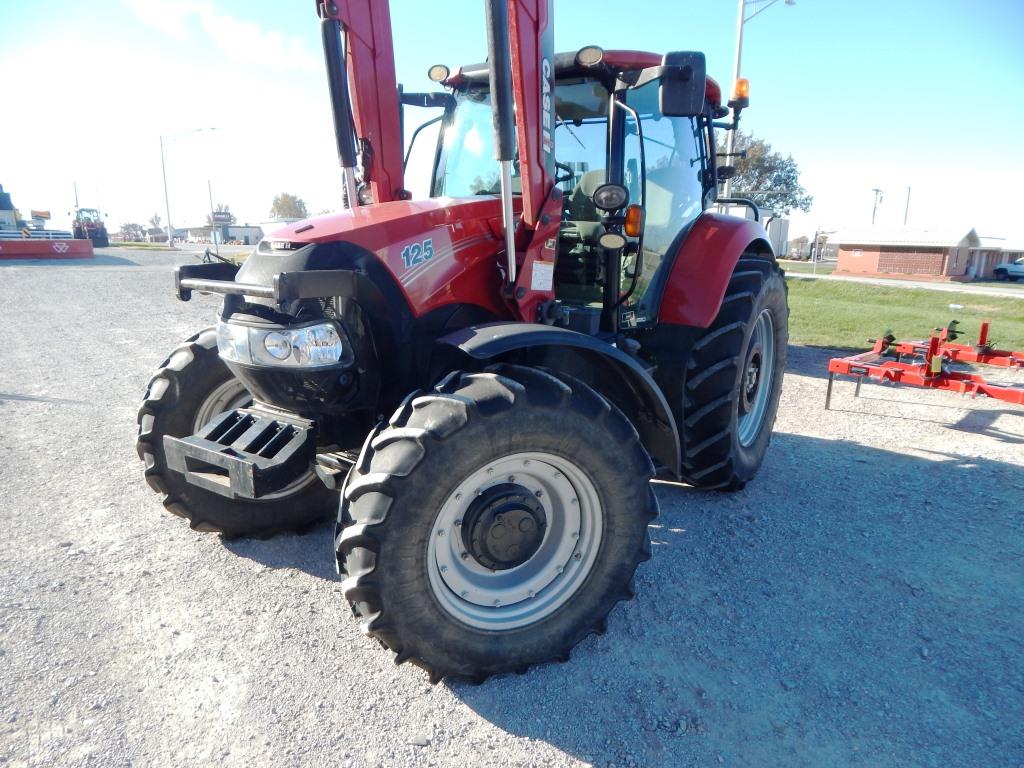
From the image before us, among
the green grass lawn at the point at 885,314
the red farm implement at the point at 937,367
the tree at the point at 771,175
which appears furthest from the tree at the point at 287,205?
the red farm implement at the point at 937,367

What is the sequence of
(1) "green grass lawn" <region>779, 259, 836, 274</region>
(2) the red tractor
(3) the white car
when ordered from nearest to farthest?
(2) the red tractor < (1) "green grass lawn" <region>779, 259, 836, 274</region> < (3) the white car

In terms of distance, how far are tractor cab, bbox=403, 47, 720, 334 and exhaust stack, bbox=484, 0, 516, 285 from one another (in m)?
0.68

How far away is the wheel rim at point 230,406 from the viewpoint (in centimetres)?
333

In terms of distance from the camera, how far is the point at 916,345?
21.7ft

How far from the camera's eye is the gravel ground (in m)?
2.13

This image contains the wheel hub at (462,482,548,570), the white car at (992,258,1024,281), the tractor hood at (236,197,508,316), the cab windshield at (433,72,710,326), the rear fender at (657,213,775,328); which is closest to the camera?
the wheel hub at (462,482,548,570)

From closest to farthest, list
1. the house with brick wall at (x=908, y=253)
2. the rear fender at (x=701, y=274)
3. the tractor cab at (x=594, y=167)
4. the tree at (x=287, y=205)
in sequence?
1. the tractor cab at (x=594, y=167)
2. the rear fender at (x=701, y=274)
3. the house with brick wall at (x=908, y=253)
4. the tree at (x=287, y=205)

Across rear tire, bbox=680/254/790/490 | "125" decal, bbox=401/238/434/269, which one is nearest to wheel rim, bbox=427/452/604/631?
"125" decal, bbox=401/238/434/269

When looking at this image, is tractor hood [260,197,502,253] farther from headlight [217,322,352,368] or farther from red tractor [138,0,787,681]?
headlight [217,322,352,368]

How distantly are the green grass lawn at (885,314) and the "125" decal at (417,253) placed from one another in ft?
29.9

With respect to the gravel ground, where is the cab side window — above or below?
above

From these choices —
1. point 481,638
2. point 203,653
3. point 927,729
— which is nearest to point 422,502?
point 481,638

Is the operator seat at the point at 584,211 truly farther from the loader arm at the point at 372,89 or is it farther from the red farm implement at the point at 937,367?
the red farm implement at the point at 937,367

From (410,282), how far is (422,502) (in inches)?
38.1
